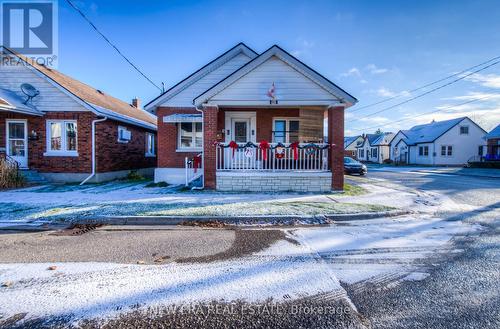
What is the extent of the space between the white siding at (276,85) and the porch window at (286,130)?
2.44 metres

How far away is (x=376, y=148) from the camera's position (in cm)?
5075

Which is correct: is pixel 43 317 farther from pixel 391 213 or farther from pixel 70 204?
pixel 391 213

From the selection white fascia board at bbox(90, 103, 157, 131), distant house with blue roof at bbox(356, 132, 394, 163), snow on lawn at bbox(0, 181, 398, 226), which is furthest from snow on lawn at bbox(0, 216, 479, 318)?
distant house with blue roof at bbox(356, 132, 394, 163)

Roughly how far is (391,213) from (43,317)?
7365 millimetres

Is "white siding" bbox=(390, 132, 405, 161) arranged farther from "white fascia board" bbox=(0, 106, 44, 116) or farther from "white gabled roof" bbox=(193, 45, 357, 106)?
"white fascia board" bbox=(0, 106, 44, 116)

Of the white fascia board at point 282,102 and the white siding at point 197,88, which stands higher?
the white siding at point 197,88

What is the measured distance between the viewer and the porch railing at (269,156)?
33.3 feet

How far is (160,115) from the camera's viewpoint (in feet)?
41.3

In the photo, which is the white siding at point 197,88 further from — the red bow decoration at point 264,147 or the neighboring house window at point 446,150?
the neighboring house window at point 446,150

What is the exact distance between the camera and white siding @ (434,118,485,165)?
3559cm

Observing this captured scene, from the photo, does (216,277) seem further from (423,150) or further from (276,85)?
(423,150)

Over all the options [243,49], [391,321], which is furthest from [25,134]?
[391,321]

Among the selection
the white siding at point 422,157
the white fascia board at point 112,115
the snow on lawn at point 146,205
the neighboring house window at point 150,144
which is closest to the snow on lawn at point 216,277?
the snow on lawn at point 146,205

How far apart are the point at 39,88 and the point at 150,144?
279 inches
